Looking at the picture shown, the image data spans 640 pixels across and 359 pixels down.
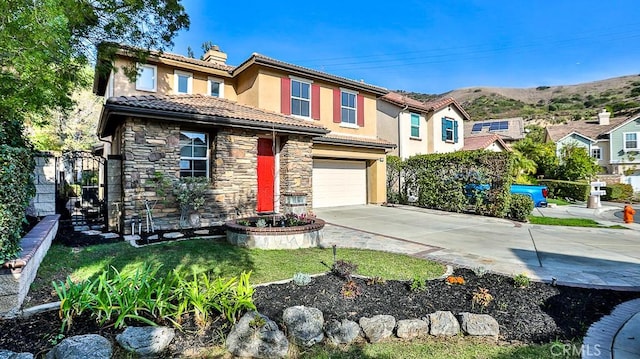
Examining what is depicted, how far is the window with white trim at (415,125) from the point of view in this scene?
70.7 feet

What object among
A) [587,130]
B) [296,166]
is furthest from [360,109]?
[587,130]

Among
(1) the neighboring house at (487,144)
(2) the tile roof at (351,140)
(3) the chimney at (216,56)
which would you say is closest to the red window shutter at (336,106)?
(2) the tile roof at (351,140)

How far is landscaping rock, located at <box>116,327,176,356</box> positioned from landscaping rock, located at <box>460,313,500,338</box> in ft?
10.4

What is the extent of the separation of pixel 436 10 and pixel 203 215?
1798cm

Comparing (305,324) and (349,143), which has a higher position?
(349,143)

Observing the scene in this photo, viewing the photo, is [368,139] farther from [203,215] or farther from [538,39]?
[538,39]

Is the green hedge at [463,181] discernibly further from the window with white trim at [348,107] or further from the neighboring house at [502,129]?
the neighboring house at [502,129]

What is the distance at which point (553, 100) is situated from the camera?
7594 cm

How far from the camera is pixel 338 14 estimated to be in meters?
20.4

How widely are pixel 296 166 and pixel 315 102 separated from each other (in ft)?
15.0

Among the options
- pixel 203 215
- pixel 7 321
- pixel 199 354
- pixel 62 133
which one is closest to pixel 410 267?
pixel 199 354

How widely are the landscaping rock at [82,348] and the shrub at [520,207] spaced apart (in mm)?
13878

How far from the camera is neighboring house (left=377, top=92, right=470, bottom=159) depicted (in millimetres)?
20828

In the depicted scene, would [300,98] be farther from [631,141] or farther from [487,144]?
[631,141]
